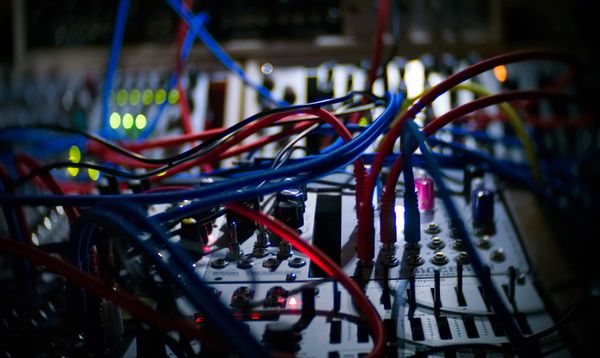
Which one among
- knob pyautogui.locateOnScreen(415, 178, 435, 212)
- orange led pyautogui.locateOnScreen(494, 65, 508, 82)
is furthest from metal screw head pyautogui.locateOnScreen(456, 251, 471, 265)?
orange led pyautogui.locateOnScreen(494, 65, 508, 82)

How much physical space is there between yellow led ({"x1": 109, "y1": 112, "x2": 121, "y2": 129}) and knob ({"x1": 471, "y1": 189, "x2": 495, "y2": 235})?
86 cm

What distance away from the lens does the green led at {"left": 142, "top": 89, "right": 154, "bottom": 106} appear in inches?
52.2

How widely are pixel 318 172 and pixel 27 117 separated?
1.10 m

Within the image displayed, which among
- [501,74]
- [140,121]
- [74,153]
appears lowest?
[74,153]

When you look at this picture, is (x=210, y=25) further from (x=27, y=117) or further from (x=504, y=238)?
(x=504, y=238)

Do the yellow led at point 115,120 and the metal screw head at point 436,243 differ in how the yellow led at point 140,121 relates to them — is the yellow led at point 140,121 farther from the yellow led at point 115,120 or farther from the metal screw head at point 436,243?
the metal screw head at point 436,243

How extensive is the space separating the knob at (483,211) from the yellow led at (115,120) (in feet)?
2.81

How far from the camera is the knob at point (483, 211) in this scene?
74 centimetres

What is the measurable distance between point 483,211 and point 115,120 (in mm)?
887

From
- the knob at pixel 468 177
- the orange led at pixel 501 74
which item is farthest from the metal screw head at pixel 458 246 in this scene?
the orange led at pixel 501 74

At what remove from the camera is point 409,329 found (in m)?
0.58

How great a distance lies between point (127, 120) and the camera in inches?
51.4

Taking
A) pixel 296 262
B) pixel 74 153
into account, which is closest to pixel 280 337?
pixel 296 262

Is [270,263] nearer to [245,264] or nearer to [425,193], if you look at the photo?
[245,264]
